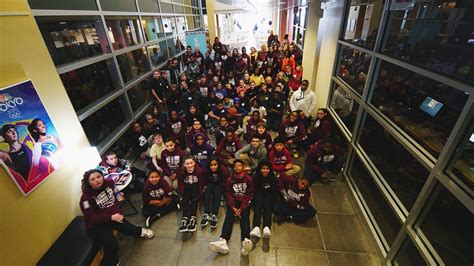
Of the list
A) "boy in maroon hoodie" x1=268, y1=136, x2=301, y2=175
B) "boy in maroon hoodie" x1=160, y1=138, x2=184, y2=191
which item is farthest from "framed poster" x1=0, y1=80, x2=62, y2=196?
"boy in maroon hoodie" x1=268, y1=136, x2=301, y2=175

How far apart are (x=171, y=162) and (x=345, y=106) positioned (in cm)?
350

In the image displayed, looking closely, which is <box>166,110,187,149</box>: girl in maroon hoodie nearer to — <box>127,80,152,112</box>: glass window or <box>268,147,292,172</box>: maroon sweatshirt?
<box>127,80,152,112</box>: glass window

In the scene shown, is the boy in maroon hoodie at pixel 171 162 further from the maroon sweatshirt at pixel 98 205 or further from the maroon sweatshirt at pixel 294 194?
the maroon sweatshirt at pixel 294 194

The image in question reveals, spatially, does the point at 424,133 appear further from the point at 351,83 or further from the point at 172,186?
the point at 172,186

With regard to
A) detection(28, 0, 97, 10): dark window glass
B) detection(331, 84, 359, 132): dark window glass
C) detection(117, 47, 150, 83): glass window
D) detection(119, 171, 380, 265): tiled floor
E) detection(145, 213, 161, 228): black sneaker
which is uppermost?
detection(28, 0, 97, 10): dark window glass

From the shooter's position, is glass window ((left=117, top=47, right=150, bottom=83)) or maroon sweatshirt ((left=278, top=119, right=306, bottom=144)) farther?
glass window ((left=117, top=47, right=150, bottom=83))

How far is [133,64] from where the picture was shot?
5355mm

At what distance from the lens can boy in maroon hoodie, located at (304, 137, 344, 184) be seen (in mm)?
3730

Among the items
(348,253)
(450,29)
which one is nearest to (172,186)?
(348,253)

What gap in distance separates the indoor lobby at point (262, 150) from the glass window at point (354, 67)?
0.04 m

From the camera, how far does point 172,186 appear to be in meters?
3.73

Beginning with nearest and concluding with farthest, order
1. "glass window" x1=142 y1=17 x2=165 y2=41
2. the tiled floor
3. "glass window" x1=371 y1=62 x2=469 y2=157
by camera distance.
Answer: "glass window" x1=371 y1=62 x2=469 y2=157
the tiled floor
"glass window" x1=142 y1=17 x2=165 y2=41

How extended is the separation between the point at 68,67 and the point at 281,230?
12.4 ft

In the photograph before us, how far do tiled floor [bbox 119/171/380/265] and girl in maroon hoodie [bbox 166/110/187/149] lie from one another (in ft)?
6.34
